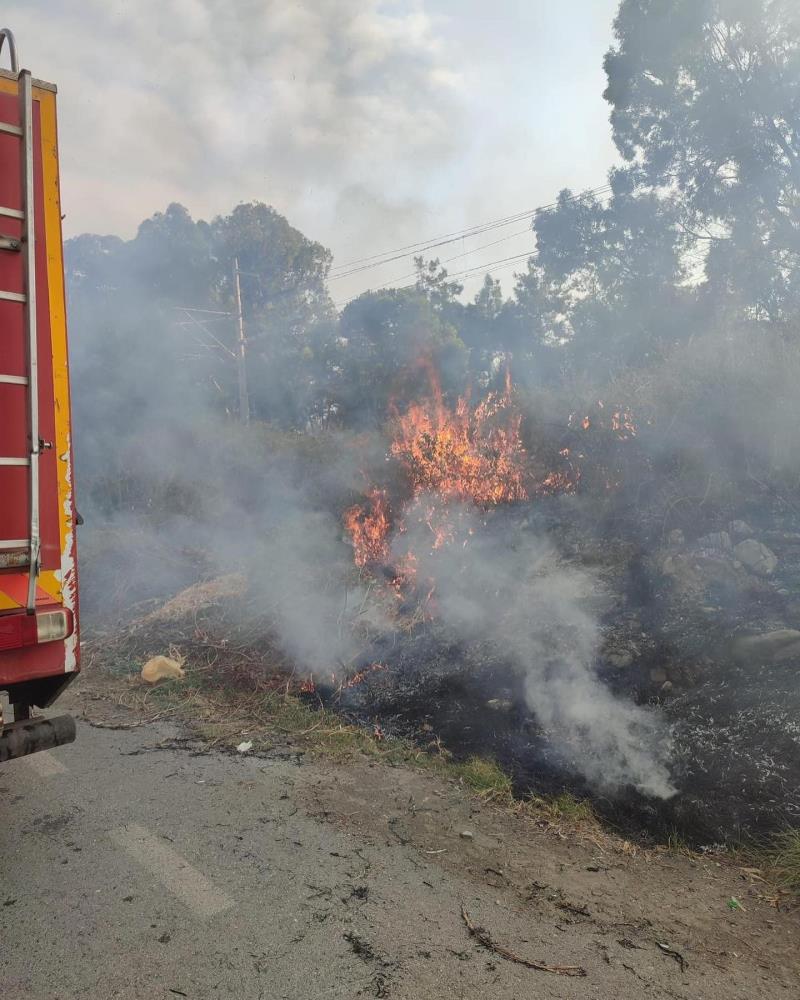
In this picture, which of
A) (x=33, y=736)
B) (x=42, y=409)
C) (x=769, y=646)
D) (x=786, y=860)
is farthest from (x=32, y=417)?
(x=769, y=646)

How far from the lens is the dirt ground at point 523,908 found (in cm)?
267

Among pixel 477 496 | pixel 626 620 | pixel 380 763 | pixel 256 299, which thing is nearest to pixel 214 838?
pixel 380 763

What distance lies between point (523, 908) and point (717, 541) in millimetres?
4872

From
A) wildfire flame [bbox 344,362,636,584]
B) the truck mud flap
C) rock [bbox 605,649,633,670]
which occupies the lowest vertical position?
rock [bbox 605,649,633,670]

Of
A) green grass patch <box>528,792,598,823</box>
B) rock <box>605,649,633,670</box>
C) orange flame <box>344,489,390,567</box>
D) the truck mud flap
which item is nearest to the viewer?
the truck mud flap

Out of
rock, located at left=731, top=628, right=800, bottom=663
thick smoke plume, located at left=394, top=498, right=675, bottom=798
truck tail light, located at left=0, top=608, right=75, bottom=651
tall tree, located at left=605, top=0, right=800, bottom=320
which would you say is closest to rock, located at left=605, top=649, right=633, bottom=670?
thick smoke plume, located at left=394, top=498, right=675, bottom=798

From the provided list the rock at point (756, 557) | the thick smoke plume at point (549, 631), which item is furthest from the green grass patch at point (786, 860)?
the rock at point (756, 557)

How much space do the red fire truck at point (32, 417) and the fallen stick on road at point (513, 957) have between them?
2245 millimetres

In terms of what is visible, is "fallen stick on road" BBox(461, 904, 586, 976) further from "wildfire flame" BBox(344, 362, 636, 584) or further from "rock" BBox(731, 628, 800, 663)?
"wildfire flame" BBox(344, 362, 636, 584)

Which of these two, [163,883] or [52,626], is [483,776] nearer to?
[163,883]

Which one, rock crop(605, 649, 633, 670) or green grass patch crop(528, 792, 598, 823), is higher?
rock crop(605, 649, 633, 670)

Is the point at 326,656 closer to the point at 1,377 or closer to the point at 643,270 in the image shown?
the point at 1,377

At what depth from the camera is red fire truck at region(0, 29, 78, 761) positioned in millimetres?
2920

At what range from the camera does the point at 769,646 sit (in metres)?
5.26
